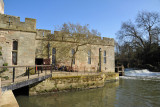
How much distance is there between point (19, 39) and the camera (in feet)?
37.6

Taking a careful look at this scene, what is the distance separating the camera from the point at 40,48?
16.3 m

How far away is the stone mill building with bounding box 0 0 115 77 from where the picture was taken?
11.1 m

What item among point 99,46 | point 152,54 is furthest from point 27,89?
point 152,54

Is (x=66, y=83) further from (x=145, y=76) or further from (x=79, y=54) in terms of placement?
(x=145, y=76)

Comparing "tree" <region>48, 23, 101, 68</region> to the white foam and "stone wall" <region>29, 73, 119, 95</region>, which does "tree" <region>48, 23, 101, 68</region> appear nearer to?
"stone wall" <region>29, 73, 119, 95</region>

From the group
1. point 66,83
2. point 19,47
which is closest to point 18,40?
point 19,47

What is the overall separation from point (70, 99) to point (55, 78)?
8.30 ft

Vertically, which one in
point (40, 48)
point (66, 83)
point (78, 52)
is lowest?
point (66, 83)

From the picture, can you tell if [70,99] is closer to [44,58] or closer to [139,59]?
[44,58]

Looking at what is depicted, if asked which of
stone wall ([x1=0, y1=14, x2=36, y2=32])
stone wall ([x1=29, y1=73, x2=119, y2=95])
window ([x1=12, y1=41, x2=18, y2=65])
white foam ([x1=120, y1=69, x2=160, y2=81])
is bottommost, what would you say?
white foam ([x1=120, y1=69, x2=160, y2=81])

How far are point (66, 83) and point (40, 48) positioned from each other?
726 centimetres

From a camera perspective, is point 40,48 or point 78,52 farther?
point 78,52

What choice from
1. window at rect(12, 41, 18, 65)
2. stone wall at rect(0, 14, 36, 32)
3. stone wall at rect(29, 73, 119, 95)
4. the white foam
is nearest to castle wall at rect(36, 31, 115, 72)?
stone wall at rect(29, 73, 119, 95)

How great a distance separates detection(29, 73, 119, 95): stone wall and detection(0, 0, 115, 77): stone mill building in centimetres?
255
